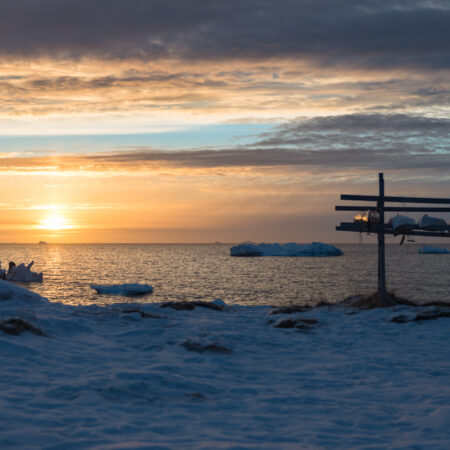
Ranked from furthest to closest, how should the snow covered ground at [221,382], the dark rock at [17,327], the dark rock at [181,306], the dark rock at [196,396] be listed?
1. the dark rock at [181,306]
2. the dark rock at [17,327]
3. the dark rock at [196,396]
4. the snow covered ground at [221,382]

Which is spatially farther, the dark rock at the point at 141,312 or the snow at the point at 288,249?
the snow at the point at 288,249

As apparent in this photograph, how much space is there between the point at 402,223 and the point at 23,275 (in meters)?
47.3

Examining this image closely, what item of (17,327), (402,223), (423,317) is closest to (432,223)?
(402,223)

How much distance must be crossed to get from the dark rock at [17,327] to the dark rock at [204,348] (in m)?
3.30

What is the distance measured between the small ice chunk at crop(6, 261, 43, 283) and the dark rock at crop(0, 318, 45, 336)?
45518mm

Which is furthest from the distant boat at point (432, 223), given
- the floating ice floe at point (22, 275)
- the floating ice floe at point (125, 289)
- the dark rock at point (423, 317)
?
the floating ice floe at point (22, 275)

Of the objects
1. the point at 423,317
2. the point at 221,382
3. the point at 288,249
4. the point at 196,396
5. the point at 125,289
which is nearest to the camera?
the point at 196,396

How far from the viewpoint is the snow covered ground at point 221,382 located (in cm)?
580

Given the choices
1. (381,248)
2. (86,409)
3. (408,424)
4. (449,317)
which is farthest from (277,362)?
(381,248)

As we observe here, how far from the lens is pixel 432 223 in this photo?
15.9m

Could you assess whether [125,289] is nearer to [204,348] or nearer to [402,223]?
[402,223]

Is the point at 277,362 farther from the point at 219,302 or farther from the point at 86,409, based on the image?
the point at 219,302

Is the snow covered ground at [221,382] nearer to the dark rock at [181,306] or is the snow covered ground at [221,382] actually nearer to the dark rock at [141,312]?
the dark rock at [141,312]

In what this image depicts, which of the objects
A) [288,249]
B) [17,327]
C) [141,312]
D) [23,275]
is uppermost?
[17,327]
